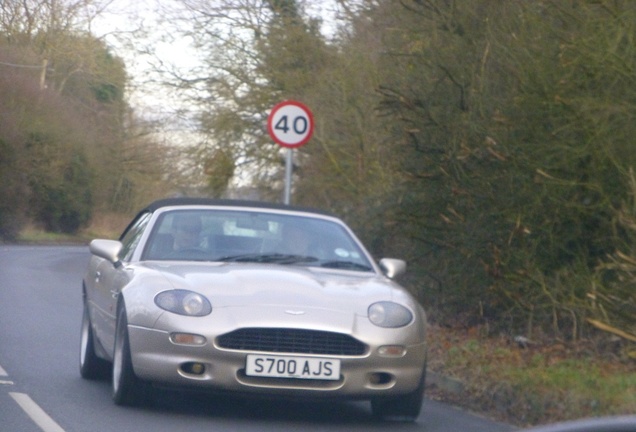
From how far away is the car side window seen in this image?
28.4ft

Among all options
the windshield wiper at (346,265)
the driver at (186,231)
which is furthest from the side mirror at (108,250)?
the windshield wiper at (346,265)

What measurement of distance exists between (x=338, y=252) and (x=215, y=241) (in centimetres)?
94

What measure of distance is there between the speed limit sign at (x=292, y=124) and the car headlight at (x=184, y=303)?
6.96 metres

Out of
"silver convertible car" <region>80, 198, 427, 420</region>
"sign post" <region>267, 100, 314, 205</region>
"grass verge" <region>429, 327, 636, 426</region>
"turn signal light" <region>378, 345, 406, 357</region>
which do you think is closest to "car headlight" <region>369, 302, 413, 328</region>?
"silver convertible car" <region>80, 198, 427, 420</region>

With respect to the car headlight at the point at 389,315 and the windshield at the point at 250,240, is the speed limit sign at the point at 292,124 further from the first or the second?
the car headlight at the point at 389,315

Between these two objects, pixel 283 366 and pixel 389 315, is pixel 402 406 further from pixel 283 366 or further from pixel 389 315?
pixel 283 366

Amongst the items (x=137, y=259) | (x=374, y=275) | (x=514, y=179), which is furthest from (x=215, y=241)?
(x=514, y=179)

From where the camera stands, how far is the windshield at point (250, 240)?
828 centimetres

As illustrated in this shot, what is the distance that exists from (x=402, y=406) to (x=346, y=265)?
127 centimetres

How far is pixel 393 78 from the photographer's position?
12.6 m

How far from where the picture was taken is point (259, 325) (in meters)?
7.02

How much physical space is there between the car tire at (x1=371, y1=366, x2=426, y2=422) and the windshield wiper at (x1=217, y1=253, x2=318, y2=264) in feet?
4.07

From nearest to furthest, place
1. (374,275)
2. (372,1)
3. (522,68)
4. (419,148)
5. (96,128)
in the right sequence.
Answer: (374,275)
(522,68)
(419,148)
(372,1)
(96,128)

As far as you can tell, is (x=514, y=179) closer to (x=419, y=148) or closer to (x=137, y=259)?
(x=419, y=148)
